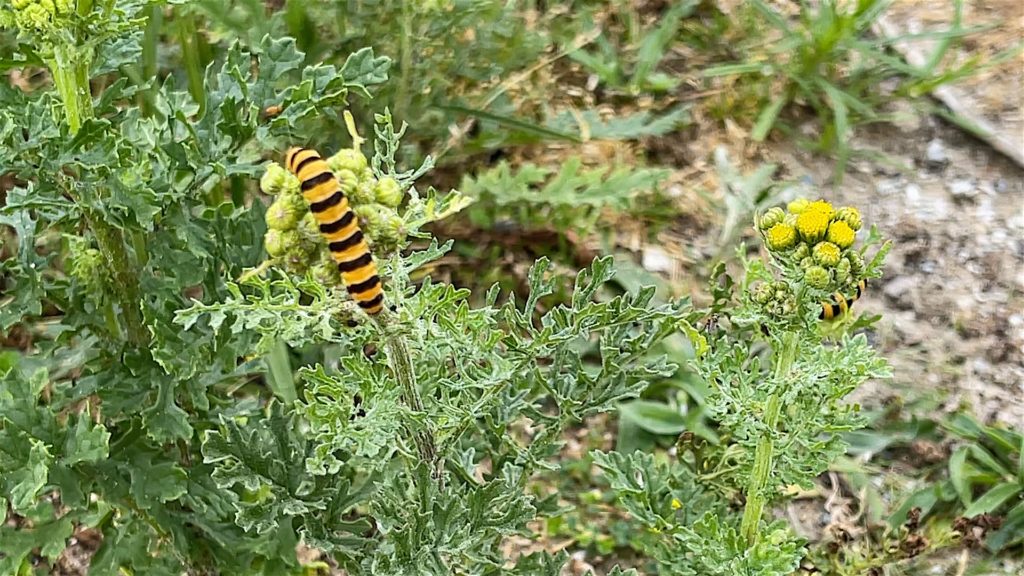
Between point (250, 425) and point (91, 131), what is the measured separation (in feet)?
2.16

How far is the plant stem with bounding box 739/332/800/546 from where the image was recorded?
6.52 ft

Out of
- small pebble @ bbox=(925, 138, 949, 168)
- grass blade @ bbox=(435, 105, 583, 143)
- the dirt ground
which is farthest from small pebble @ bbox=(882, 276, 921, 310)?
grass blade @ bbox=(435, 105, 583, 143)

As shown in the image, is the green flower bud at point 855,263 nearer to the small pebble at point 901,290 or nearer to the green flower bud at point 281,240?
the green flower bud at point 281,240

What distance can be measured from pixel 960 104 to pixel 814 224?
243 cm

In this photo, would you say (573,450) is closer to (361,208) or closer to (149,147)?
(149,147)

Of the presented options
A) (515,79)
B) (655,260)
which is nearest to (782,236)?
(655,260)

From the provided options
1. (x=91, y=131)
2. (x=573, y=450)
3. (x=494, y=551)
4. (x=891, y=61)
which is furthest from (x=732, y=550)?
(x=891, y=61)

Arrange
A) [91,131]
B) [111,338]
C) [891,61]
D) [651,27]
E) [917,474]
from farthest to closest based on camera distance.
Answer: [651,27], [891,61], [917,474], [111,338], [91,131]

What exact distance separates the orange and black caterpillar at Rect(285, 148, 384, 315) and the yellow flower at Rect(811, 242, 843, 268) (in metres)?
0.74

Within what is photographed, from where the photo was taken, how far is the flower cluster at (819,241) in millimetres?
1819

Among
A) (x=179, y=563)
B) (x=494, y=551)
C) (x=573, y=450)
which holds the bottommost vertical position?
(x=573, y=450)

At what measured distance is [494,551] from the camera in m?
2.26

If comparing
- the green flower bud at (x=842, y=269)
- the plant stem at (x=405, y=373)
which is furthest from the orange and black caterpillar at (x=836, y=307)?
the plant stem at (x=405, y=373)

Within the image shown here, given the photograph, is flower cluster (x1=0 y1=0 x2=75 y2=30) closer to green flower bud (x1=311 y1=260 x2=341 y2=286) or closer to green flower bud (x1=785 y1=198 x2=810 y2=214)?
green flower bud (x1=311 y1=260 x2=341 y2=286)
